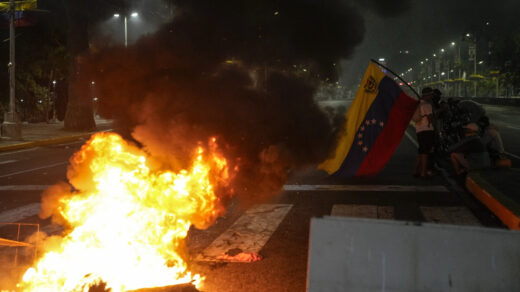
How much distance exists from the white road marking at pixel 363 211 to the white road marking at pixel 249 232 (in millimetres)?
750

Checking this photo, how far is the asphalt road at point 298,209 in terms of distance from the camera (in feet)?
16.0

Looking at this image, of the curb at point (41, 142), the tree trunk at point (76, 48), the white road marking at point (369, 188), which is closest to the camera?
the white road marking at point (369, 188)

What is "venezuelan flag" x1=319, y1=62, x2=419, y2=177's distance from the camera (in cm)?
826

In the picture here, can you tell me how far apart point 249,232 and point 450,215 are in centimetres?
285

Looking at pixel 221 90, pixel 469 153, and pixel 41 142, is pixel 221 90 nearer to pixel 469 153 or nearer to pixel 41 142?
pixel 469 153

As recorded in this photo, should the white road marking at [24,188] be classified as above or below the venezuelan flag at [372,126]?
below

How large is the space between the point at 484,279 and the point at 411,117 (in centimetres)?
606

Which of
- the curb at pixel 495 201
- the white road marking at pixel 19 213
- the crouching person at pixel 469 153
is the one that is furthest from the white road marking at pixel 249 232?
the crouching person at pixel 469 153

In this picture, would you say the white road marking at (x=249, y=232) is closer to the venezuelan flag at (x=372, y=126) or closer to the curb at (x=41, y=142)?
the venezuelan flag at (x=372, y=126)

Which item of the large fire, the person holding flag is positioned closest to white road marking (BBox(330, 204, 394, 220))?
the person holding flag

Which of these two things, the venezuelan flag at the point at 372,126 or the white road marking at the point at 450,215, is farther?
Answer: the venezuelan flag at the point at 372,126

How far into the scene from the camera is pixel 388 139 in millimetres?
8445

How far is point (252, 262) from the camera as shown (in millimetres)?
5207

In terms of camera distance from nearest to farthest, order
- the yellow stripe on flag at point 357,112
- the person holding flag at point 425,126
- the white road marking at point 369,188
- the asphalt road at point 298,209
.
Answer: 1. the asphalt road at point 298,209
2. the yellow stripe on flag at point 357,112
3. the white road marking at point 369,188
4. the person holding flag at point 425,126
